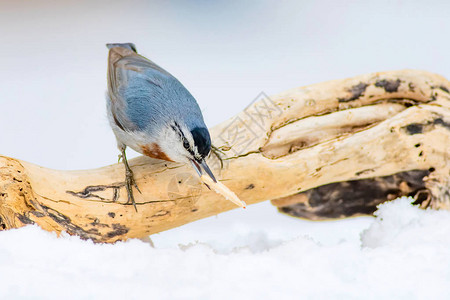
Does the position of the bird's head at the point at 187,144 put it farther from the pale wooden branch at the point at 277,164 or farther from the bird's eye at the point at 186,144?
the pale wooden branch at the point at 277,164

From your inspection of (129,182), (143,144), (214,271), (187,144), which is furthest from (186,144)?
(214,271)

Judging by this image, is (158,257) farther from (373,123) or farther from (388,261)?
(373,123)

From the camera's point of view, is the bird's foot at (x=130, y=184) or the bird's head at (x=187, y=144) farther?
the bird's foot at (x=130, y=184)

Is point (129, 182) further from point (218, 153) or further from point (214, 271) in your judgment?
point (214, 271)

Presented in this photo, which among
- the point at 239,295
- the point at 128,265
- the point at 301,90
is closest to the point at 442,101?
the point at 301,90

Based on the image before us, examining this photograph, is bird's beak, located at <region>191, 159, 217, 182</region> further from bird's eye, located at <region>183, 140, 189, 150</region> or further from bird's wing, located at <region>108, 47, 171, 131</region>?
bird's wing, located at <region>108, 47, 171, 131</region>

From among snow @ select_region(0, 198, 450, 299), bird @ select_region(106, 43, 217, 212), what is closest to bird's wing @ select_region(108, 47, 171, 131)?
bird @ select_region(106, 43, 217, 212)

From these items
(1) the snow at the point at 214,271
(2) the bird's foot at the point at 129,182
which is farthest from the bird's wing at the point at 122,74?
(1) the snow at the point at 214,271
